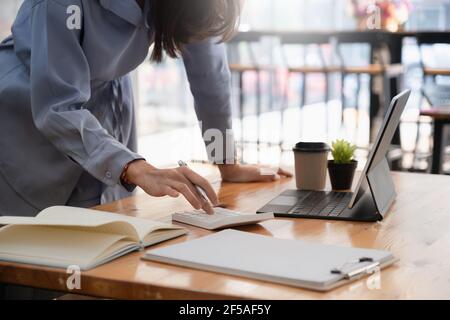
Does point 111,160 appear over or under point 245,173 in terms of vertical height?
over

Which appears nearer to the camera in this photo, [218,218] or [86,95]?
[218,218]

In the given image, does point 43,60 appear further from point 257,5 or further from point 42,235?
point 257,5

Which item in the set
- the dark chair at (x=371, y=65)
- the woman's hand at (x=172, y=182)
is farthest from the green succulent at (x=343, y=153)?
the dark chair at (x=371, y=65)

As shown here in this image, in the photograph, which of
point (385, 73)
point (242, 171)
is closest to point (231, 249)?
point (242, 171)

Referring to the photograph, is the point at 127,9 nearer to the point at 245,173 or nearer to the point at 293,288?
the point at 245,173

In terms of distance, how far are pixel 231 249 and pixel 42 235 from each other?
0.30 m

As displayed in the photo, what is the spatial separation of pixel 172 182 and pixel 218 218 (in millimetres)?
110

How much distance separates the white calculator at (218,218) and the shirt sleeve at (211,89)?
1.64 ft

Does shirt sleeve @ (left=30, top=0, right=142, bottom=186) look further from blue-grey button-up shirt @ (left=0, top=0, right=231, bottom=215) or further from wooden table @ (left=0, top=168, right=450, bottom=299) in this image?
wooden table @ (left=0, top=168, right=450, bottom=299)

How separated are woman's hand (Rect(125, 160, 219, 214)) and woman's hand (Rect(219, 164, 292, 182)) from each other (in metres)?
0.47

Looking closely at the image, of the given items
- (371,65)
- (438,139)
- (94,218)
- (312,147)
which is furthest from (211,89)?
(371,65)

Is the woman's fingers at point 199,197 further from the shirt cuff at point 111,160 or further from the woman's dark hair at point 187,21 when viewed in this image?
the woman's dark hair at point 187,21

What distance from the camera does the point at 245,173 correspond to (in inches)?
71.7

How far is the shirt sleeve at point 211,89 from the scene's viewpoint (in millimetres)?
1896
